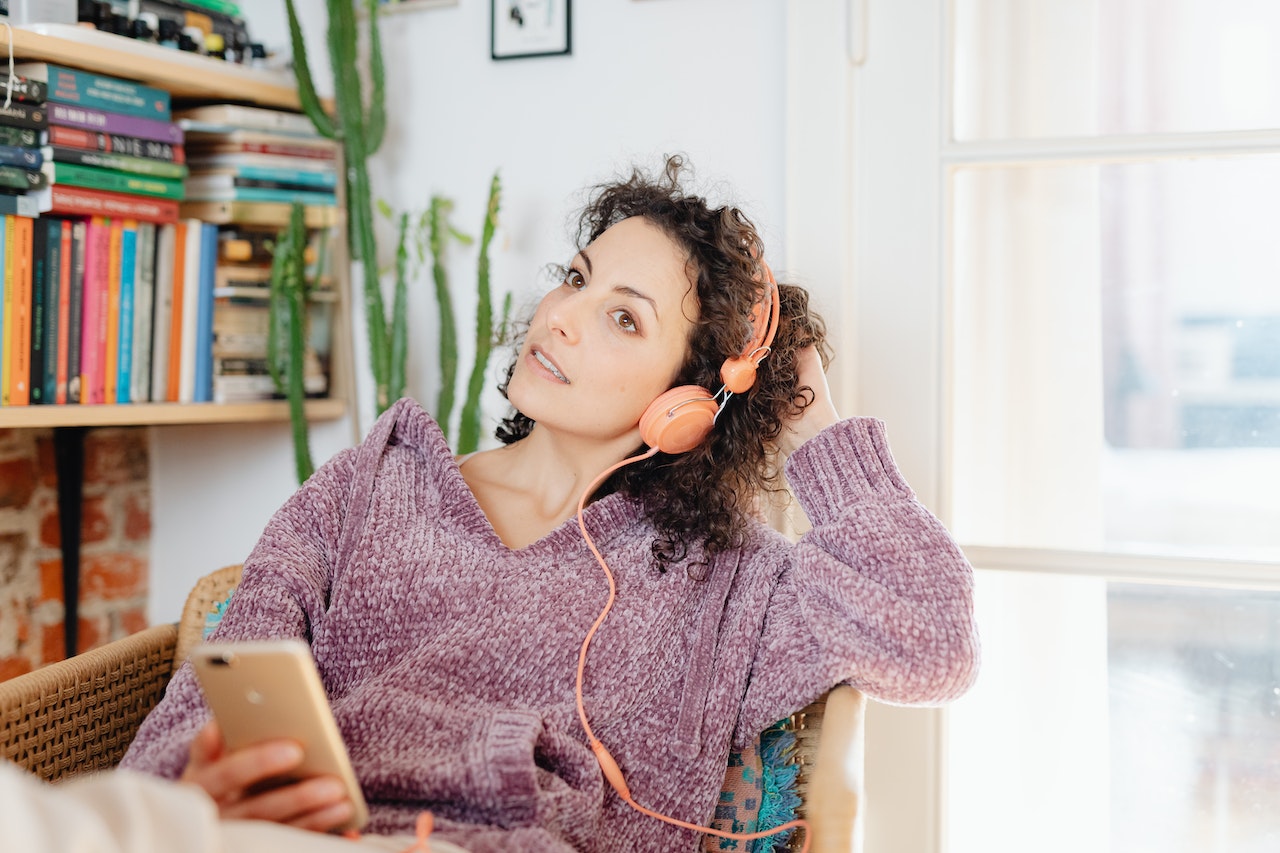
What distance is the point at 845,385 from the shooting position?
1.60 meters

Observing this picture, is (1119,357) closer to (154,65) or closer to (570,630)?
(570,630)

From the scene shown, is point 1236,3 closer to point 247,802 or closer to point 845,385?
point 845,385

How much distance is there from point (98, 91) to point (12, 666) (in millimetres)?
990

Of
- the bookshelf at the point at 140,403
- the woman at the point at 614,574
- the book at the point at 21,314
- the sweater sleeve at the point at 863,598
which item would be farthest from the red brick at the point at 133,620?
the sweater sleeve at the point at 863,598

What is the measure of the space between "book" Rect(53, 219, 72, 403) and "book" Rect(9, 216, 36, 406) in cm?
4

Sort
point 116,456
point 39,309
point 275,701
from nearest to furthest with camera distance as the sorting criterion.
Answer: point 275,701
point 39,309
point 116,456

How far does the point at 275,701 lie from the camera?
89 centimetres

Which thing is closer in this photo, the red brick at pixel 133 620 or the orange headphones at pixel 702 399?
the orange headphones at pixel 702 399

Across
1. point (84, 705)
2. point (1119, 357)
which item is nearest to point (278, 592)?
point (84, 705)

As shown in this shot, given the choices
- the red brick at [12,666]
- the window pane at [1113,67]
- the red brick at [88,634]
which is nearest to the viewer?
the window pane at [1113,67]

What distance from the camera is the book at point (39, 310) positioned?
160 cm

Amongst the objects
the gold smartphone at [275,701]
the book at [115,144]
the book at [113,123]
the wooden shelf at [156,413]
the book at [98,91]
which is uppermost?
the book at [98,91]

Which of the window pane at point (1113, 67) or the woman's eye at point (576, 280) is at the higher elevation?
the window pane at point (1113, 67)

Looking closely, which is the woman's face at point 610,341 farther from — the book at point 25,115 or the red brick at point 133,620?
the red brick at point 133,620
